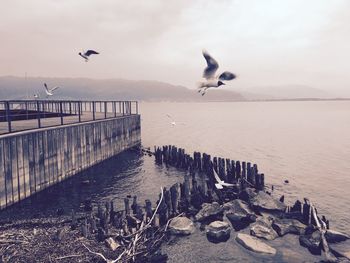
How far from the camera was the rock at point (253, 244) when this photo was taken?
14.4 meters

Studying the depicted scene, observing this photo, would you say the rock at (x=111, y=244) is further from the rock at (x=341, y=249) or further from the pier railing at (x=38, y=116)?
the rock at (x=341, y=249)

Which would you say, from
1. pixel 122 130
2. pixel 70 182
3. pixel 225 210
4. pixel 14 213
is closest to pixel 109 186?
pixel 70 182

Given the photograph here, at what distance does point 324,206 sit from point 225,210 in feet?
26.1

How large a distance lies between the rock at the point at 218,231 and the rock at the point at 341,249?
16.9 ft

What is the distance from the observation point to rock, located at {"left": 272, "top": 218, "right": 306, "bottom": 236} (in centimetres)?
1590

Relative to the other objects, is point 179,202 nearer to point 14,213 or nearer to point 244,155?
point 14,213

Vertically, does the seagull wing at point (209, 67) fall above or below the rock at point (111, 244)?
above

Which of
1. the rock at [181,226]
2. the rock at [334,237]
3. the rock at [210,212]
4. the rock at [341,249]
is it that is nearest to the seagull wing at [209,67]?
the rock at [181,226]

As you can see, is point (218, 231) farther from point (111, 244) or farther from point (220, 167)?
point (220, 167)

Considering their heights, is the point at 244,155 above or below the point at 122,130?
below

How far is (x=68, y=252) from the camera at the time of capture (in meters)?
12.3

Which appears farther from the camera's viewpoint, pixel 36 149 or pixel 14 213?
pixel 36 149

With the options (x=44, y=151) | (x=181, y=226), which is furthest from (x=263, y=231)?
(x=44, y=151)

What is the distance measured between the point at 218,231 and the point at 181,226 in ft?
6.56
